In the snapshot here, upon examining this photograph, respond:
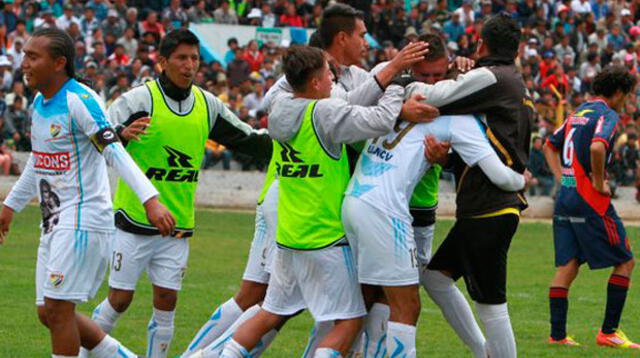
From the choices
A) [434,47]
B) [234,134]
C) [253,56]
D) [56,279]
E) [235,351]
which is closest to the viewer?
[56,279]

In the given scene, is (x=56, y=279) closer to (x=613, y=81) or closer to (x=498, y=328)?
(x=498, y=328)

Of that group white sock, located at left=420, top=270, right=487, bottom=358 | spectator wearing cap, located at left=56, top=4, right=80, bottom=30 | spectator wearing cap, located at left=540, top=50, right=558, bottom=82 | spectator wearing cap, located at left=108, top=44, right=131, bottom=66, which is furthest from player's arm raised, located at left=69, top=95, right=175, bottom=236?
spectator wearing cap, located at left=540, top=50, right=558, bottom=82

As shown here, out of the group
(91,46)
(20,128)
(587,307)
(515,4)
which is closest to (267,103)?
(587,307)

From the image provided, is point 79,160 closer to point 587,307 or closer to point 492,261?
point 492,261

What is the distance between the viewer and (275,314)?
7539mm

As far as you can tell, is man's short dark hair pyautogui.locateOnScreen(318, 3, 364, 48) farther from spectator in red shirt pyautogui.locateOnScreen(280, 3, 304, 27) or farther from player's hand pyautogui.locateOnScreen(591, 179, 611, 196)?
spectator in red shirt pyautogui.locateOnScreen(280, 3, 304, 27)

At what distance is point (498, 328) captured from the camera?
785 cm

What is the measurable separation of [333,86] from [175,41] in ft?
4.03

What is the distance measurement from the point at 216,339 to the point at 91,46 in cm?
1874

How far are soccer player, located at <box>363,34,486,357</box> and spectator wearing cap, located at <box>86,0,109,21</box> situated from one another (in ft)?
66.7

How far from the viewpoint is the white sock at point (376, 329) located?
7750 mm

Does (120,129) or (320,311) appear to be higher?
(120,129)

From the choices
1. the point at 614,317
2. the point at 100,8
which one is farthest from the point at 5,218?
the point at 100,8

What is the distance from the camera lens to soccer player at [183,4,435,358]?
24.1ft
